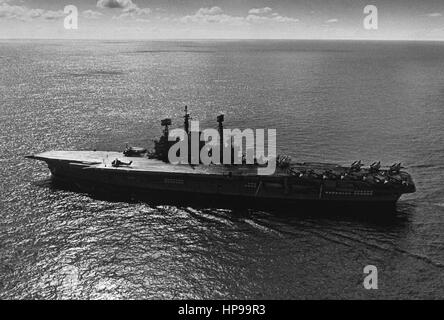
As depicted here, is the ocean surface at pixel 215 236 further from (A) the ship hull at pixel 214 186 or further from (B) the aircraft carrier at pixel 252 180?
(B) the aircraft carrier at pixel 252 180

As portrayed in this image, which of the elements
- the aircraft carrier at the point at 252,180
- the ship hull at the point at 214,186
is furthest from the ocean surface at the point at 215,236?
the aircraft carrier at the point at 252,180

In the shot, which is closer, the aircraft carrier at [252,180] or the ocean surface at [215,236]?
the ocean surface at [215,236]

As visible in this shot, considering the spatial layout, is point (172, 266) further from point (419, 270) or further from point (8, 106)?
point (8, 106)

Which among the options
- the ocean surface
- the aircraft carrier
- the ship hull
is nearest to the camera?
the ocean surface

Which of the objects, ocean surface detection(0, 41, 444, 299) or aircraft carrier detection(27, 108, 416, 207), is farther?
aircraft carrier detection(27, 108, 416, 207)

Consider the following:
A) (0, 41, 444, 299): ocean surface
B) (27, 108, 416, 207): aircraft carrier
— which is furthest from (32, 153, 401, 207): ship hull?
(0, 41, 444, 299): ocean surface

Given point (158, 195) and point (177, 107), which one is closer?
point (158, 195)

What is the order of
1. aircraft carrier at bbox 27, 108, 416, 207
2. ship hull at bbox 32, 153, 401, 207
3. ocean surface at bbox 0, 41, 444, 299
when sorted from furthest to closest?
ship hull at bbox 32, 153, 401, 207 < aircraft carrier at bbox 27, 108, 416, 207 < ocean surface at bbox 0, 41, 444, 299

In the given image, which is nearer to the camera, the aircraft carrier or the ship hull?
the aircraft carrier

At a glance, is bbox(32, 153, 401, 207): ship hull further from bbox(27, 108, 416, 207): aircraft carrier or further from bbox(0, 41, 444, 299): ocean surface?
bbox(0, 41, 444, 299): ocean surface

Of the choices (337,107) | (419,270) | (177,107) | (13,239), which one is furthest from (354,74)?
(13,239)

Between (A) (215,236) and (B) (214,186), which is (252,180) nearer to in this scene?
(B) (214,186)
